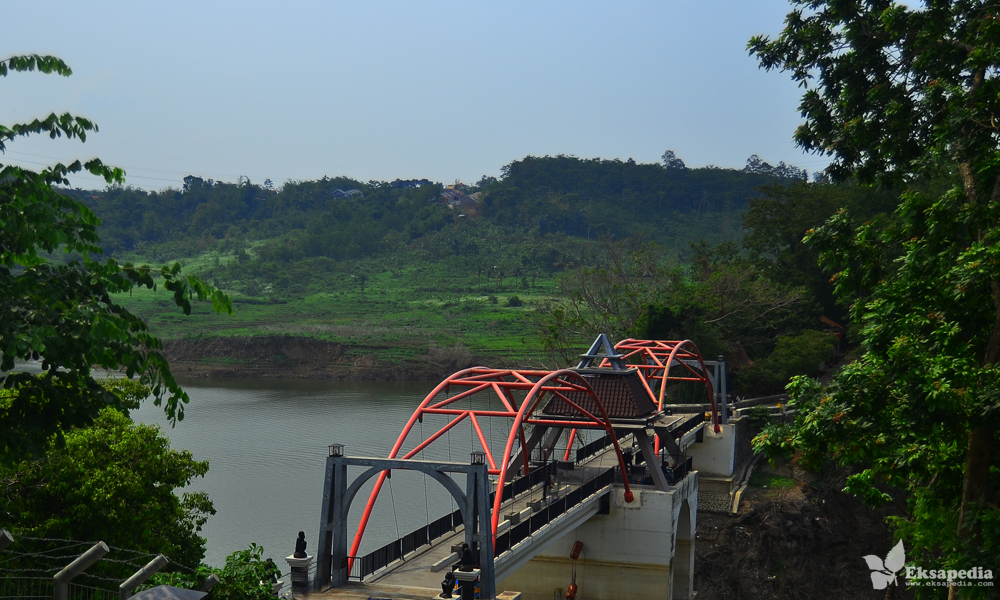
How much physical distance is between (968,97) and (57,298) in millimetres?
11133

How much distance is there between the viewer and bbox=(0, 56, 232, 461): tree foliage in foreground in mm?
8461

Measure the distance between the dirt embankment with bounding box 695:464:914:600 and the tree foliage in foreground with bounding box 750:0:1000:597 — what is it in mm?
21848

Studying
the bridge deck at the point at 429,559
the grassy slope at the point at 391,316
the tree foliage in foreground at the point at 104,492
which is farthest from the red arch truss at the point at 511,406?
Result: the grassy slope at the point at 391,316

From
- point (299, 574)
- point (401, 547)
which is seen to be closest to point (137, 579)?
point (299, 574)

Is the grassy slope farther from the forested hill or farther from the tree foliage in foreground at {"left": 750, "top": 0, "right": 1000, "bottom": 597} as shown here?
the tree foliage in foreground at {"left": 750, "top": 0, "right": 1000, "bottom": 597}

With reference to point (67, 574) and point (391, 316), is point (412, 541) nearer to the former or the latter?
point (67, 574)

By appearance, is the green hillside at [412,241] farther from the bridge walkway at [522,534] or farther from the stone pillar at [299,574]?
the stone pillar at [299,574]

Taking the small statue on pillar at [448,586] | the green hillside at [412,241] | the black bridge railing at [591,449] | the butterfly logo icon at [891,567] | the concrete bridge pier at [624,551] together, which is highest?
the green hillside at [412,241]

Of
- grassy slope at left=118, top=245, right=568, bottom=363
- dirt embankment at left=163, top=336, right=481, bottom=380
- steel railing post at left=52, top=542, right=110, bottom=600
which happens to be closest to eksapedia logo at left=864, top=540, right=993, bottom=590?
steel railing post at left=52, top=542, right=110, bottom=600

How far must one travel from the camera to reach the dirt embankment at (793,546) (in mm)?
35312

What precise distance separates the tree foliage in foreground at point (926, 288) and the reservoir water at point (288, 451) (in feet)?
68.3

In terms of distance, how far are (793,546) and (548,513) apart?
18.8 meters

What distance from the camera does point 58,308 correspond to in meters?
9.01

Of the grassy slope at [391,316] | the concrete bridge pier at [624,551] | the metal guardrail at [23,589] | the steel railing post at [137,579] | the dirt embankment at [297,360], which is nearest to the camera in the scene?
the steel railing post at [137,579]
